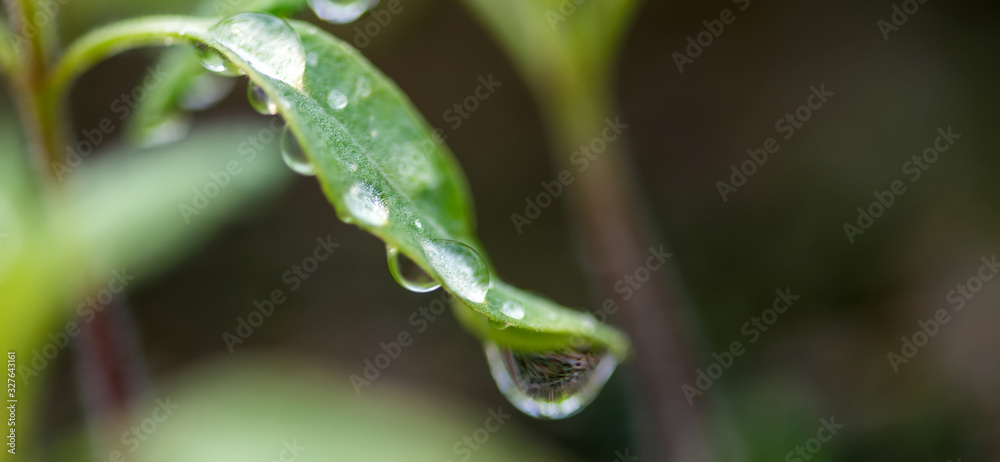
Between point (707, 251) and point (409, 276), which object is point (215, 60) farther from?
point (707, 251)

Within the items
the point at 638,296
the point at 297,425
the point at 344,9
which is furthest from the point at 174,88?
the point at 638,296

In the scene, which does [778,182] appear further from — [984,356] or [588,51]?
[588,51]

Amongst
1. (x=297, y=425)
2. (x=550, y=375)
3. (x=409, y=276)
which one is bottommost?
(x=297, y=425)

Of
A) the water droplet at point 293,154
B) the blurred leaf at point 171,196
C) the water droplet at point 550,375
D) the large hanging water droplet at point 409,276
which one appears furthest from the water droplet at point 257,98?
the blurred leaf at point 171,196

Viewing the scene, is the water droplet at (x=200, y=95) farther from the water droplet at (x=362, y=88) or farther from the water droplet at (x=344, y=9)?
the water droplet at (x=362, y=88)

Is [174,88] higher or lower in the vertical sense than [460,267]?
higher

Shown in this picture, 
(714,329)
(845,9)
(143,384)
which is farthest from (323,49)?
(845,9)

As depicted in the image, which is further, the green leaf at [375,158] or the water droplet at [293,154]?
the water droplet at [293,154]
